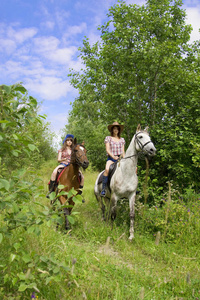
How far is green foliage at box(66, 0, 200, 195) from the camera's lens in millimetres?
8125

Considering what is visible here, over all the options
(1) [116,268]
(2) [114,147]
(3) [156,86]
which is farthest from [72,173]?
(3) [156,86]

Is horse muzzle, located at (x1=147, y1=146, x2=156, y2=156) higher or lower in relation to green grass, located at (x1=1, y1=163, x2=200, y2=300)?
higher

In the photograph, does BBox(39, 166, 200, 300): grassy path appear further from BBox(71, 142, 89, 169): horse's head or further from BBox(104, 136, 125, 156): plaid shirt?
BBox(104, 136, 125, 156): plaid shirt

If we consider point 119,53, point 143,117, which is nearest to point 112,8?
point 119,53

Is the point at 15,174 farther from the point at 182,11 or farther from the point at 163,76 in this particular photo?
the point at 182,11

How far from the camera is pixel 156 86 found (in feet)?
29.0

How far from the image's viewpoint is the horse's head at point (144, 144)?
19.0ft

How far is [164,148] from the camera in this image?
8305mm

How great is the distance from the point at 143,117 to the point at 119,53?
2.60m

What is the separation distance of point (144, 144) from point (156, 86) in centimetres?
379

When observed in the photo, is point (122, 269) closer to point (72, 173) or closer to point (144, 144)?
point (72, 173)

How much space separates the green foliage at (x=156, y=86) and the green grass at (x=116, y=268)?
9.66 ft

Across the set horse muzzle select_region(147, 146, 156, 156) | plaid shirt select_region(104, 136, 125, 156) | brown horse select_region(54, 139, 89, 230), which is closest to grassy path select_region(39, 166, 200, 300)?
brown horse select_region(54, 139, 89, 230)

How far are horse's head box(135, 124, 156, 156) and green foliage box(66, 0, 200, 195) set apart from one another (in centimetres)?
211
